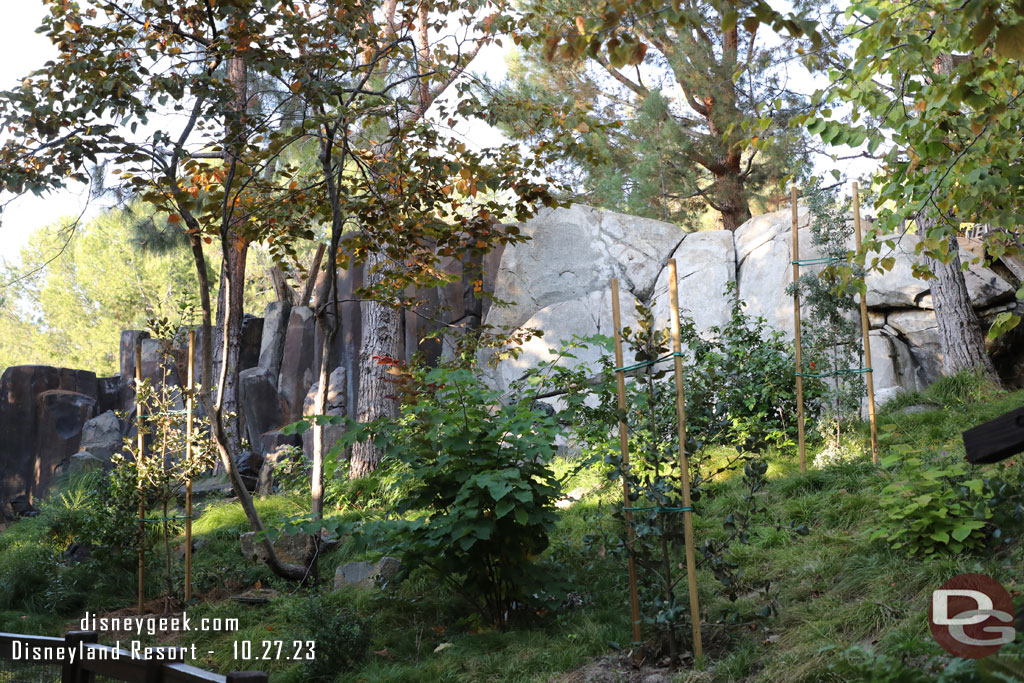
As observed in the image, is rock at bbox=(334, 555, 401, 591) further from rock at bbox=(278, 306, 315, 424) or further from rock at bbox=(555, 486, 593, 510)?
rock at bbox=(278, 306, 315, 424)

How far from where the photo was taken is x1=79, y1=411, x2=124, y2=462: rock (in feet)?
49.6

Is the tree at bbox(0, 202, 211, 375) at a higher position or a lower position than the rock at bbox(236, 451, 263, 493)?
higher

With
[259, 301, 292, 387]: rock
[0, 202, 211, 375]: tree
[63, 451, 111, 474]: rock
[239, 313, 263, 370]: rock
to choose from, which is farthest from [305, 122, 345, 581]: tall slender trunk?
[0, 202, 211, 375]: tree

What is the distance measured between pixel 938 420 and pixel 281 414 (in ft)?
34.7

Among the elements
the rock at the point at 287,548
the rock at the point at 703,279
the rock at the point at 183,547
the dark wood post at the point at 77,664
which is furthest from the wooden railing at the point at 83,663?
the rock at the point at 703,279

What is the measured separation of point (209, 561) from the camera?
7.46 m

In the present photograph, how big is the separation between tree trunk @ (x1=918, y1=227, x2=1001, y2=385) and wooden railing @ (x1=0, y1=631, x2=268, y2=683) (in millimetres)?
8097

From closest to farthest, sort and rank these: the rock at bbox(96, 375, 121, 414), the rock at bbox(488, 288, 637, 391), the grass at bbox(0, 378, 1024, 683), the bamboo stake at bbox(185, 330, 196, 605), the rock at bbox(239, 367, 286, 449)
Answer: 1. the grass at bbox(0, 378, 1024, 683)
2. the bamboo stake at bbox(185, 330, 196, 605)
3. the rock at bbox(488, 288, 637, 391)
4. the rock at bbox(239, 367, 286, 449)
5. the rock at bbox(96, 375, 121, 414)

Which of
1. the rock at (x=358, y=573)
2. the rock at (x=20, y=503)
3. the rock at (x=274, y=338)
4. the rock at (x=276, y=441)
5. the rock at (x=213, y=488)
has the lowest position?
the rock at (x=358, y=573)

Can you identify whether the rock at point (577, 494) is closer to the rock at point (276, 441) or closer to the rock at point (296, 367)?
the rock at point (276, 441)

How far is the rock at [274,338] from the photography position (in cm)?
1500

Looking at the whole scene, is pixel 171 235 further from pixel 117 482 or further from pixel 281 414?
pixel 117 482

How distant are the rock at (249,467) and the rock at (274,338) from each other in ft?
11.5

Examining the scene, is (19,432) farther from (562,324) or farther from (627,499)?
(627,499)
